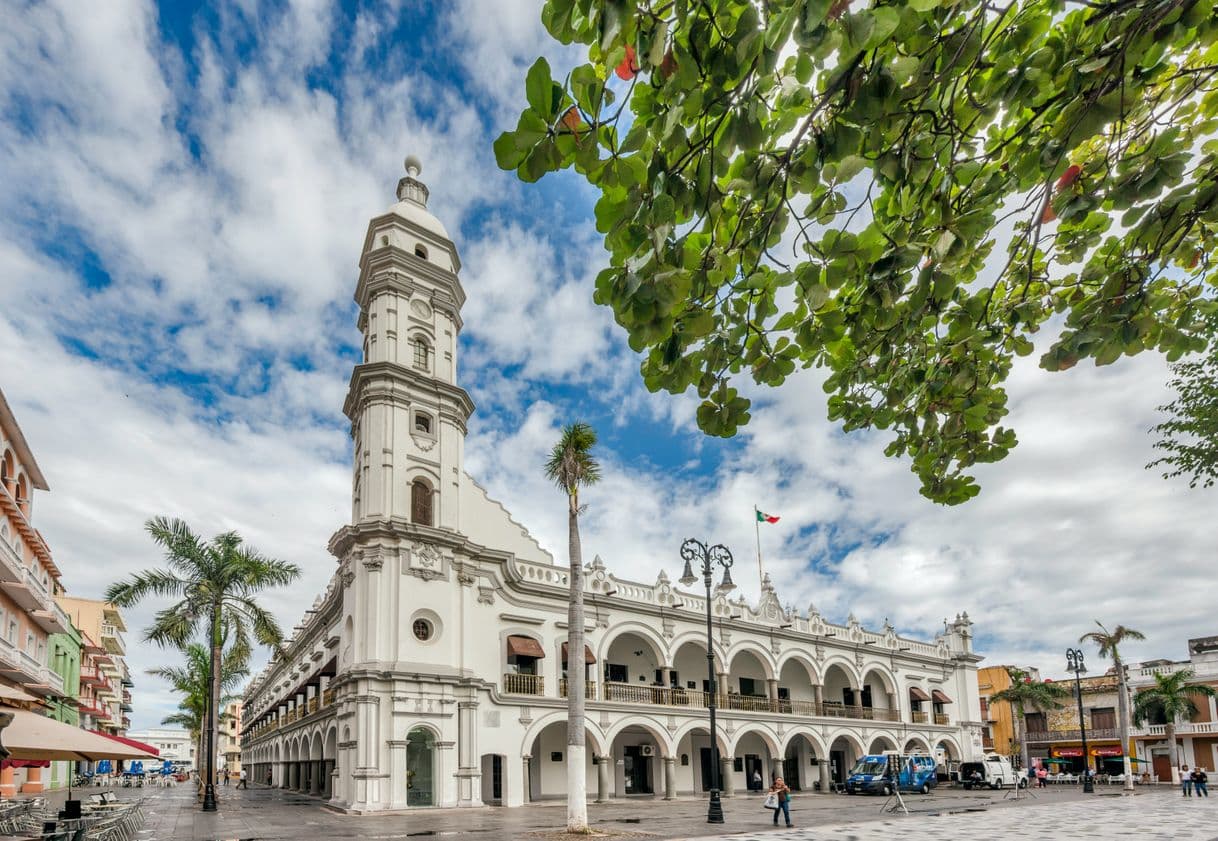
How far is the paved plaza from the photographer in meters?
18.0

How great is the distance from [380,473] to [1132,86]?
2692 centimetres

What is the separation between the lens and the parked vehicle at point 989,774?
40.3 meters

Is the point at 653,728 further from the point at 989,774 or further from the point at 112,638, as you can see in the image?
the point at 112,638

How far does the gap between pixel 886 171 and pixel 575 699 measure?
19.0 meters

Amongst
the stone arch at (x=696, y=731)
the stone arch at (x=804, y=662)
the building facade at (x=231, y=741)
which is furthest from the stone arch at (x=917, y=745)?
the building facade at (x=231, y=741)

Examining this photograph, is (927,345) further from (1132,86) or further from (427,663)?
(427,663)

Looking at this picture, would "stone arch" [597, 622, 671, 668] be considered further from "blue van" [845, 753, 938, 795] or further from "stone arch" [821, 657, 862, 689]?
"stone arch" [821, 657, 862, 689]

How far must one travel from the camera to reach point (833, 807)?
2845 cm

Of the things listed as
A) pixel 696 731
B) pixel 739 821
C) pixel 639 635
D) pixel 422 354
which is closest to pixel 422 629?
pixel 422 354

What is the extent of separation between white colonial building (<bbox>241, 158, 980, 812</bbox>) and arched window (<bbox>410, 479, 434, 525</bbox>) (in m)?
0.05

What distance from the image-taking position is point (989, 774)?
40.5m

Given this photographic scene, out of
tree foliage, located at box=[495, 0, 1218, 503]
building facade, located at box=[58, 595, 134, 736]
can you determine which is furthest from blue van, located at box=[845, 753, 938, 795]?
building facade, located at box=[58, 595, 134, 736]

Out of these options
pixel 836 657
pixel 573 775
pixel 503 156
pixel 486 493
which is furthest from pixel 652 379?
pixel 836 657

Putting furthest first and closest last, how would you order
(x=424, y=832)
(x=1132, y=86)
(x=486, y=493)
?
1. (x=486, y=493)
2. (x=424, y=832)
3. (x=1132, y=86)
